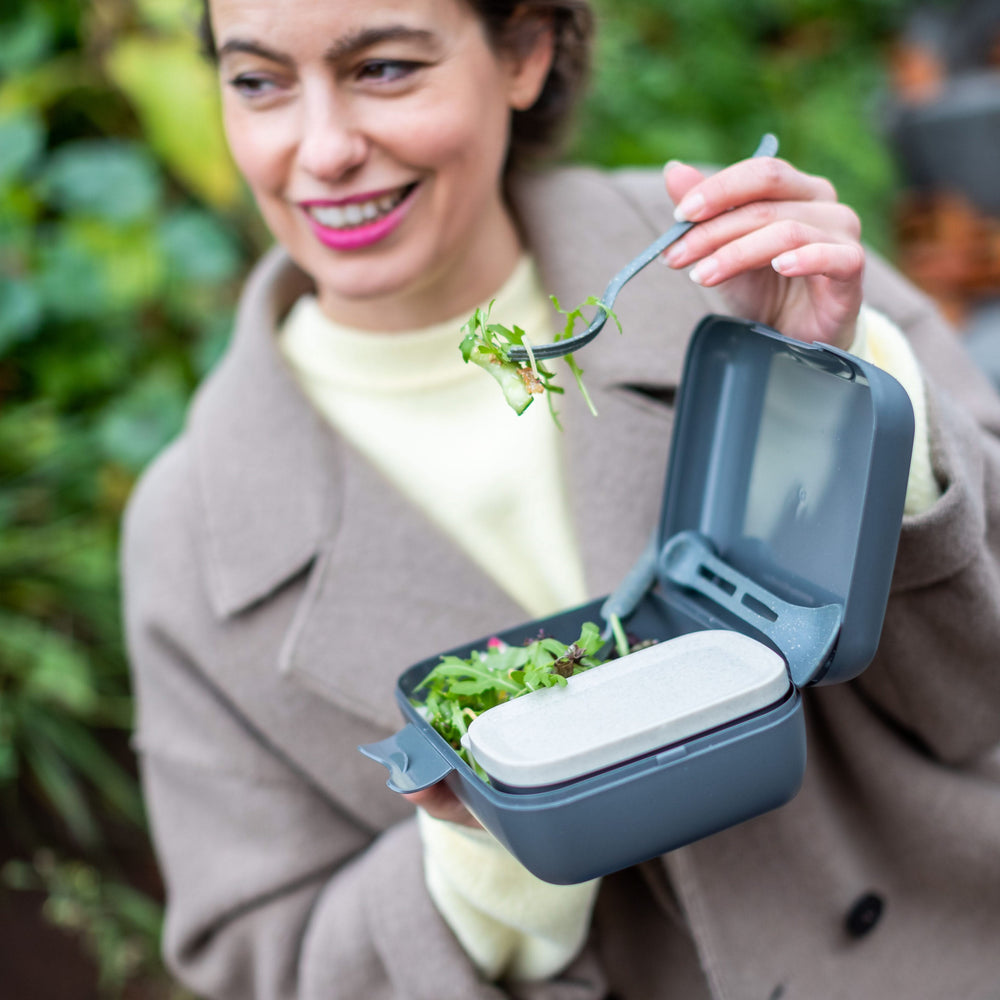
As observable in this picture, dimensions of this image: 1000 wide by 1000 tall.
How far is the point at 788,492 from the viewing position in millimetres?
961

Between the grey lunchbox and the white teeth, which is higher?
the white teeth

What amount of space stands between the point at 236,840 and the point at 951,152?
418cm

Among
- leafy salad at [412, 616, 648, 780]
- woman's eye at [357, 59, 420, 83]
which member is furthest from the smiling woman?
leafy salad at [412, 616, 648, 780]

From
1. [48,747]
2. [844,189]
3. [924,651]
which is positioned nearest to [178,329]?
[48,747]

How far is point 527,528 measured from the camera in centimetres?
137

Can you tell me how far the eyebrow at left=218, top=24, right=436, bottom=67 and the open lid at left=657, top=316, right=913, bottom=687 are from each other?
49cm

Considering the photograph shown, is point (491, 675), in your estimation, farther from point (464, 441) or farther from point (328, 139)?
point (328, 139)

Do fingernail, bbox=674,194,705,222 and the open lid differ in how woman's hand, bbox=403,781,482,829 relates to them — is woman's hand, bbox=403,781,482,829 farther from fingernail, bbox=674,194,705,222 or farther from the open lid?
fingernail, bbox=674,194,705,222

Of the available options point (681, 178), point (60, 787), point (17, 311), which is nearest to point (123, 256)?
point (17, 311)

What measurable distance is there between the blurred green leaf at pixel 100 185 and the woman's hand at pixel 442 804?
1966mm

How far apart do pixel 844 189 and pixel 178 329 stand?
2607 millimetres

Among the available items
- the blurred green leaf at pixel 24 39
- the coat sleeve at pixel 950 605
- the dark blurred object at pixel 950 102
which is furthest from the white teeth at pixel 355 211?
the dark blurred object at pixel 950 102

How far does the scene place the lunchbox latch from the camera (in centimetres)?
86

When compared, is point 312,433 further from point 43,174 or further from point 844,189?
point 844,189
